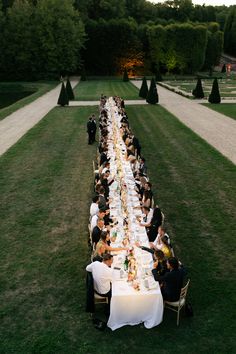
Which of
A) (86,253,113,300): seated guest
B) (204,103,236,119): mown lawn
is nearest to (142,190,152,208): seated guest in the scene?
(86,253,113,300): seated guest

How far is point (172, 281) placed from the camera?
785 centimetres

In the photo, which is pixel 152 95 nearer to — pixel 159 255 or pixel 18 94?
pixel 18 94

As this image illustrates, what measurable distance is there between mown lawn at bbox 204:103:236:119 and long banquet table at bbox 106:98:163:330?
21238mm

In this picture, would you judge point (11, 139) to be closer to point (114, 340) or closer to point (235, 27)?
point (114, 340)

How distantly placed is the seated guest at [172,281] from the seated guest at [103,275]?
3.18 feet

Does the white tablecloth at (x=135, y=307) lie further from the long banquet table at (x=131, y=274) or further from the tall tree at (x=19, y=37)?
the tall tree at (x=19, y=37)

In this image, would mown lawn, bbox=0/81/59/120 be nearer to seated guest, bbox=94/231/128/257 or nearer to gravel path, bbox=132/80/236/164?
gravel path, bbox=132/80/236/164

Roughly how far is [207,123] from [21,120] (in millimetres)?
14225

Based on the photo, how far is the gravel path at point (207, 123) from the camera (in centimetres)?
2181

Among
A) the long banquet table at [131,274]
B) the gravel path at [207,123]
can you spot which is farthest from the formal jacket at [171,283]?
the gravel path at [207,123]

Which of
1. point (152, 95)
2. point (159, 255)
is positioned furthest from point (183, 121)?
point (159, 255)

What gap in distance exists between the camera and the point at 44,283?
30.5ft

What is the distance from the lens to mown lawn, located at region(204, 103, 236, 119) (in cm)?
3160

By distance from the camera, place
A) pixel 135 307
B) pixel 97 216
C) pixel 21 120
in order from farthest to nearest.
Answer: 1. pixel 21 120
2. pixel 97 216
3. pixel 135 307
